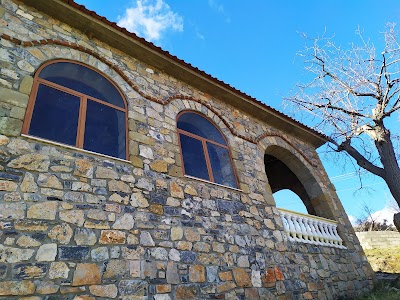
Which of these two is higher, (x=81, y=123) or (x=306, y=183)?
(x=306, y=183)

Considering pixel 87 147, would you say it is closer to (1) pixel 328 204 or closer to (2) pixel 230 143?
(2) pixel 230 143

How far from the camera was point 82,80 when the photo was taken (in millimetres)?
4617

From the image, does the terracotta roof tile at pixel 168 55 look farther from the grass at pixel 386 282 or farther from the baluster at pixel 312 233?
the grass at pixel 386 282

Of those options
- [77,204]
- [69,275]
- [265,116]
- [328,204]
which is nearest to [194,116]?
[265,116]

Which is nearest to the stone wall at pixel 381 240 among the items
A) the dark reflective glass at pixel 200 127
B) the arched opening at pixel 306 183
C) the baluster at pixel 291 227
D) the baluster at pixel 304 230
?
the arched opening at pixel 306 183

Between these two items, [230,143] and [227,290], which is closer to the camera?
[227,290]

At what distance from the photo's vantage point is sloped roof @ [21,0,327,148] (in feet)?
15.3

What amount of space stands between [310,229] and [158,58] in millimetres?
5040

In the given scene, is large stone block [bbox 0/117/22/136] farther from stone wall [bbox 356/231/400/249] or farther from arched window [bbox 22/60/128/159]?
stone wall [bbox 356/231/400/249]

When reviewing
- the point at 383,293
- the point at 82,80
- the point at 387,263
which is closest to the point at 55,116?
the point at 82,80

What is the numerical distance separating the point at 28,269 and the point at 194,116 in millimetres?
4082

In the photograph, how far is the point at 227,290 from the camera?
399 centimetres

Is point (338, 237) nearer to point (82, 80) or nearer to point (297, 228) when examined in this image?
point (297, 228)

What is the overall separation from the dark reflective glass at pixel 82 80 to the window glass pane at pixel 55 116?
0.83ft
